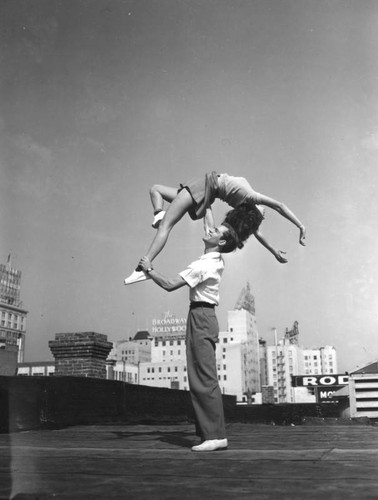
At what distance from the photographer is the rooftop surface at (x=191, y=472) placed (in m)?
1.58

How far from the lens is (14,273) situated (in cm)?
10238

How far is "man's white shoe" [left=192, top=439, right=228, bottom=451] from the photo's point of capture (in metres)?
2.83

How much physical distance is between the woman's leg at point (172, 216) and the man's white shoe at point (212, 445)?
3.95ft

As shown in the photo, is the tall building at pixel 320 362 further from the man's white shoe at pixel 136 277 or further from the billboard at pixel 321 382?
the man's white shoe at pixel 136 277

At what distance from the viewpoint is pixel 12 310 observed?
9819 cm

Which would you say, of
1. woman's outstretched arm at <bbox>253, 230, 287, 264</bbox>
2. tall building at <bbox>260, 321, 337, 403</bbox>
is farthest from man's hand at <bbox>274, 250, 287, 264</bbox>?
tall building at <bbox>260, 321, 337, 403</bbox>

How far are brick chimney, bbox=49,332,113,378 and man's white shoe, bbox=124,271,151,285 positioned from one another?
484 cm

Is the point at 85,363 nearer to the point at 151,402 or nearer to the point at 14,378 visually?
the point at 151,402

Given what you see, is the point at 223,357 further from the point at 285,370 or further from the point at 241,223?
the point at 241,223

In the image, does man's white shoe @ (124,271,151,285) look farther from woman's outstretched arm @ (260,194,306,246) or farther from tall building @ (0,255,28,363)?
tall building @ (0,255,28,363)

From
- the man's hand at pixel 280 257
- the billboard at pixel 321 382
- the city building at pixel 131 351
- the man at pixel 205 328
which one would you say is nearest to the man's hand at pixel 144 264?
the man at pixel 205 328

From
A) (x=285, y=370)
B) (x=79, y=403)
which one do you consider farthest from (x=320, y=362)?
(x=79, y=403)

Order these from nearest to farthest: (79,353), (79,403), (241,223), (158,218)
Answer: (241,223) → (158,218) → (79,403) → (79,353)

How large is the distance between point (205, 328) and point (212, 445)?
0.63 m
